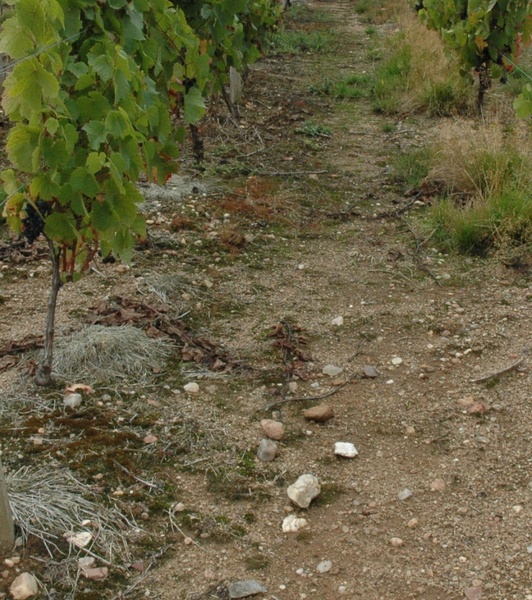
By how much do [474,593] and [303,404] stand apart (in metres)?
1.26

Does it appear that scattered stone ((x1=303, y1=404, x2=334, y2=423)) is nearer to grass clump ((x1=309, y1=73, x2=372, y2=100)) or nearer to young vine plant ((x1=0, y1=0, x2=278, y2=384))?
young vine plant ((x1=0, y1=0, x2=278, y2=384))

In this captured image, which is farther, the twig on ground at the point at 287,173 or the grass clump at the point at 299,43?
the grass clump at the point at 299,43

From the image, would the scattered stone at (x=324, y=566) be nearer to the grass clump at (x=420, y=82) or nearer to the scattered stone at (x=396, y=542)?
the scattered stone at (x=396, y=542)

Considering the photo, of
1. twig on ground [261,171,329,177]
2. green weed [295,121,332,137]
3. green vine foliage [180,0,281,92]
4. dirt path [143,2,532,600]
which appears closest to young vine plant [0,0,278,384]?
dirt path [143,2,532,600]

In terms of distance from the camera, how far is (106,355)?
12.6 ft

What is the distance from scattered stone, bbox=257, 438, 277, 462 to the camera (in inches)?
132

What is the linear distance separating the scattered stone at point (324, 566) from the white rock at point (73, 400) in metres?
1.29

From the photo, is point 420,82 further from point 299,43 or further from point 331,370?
point 331,370

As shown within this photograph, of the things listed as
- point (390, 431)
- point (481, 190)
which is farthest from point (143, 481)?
point (481, 190)

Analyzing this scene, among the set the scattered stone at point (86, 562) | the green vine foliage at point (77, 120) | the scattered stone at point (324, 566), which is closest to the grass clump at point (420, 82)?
the green vine foliage at point (77, 120)

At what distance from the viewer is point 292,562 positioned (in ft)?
9.32

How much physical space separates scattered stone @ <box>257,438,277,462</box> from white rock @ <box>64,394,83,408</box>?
80cm

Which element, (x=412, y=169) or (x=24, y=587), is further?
(x=412, y=169)

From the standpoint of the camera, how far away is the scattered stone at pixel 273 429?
347 cm
